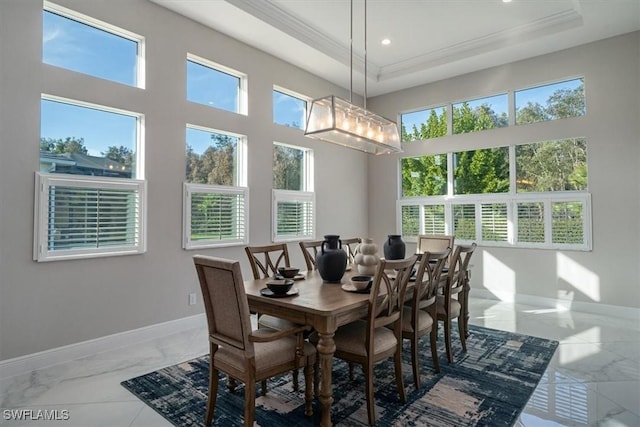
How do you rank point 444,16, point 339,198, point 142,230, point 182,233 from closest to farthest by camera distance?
point 142,230 → point 182,233 → point 444,16 → point 339,198

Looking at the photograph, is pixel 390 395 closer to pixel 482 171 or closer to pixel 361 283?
pixel 361 283

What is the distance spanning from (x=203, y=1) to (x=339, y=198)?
3.54 meters

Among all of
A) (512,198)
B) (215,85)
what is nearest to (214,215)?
(215,85)

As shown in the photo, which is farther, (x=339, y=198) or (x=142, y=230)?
(x=339, y=198)

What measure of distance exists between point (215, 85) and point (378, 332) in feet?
11.8

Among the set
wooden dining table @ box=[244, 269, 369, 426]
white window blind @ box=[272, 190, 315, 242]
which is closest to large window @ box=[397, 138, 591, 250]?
white window blind @ box=[272, 190, 315, 242]

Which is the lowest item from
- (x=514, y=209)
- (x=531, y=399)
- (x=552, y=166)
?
(x=531, y=399)

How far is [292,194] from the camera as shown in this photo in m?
5.38

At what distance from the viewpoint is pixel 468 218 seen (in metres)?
5.80

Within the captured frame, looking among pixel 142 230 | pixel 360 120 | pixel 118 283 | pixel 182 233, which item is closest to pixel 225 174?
pixel 182 233

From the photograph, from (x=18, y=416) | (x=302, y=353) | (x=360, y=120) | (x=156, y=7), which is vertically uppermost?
(x=156, y=7)

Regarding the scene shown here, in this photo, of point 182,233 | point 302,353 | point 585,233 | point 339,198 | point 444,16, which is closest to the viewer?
point 302,353

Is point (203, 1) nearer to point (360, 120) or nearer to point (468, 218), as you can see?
point (360, 120)

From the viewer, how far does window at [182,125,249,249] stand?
418 centimetres
